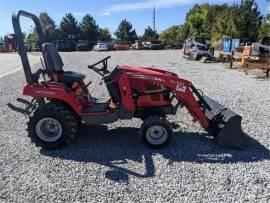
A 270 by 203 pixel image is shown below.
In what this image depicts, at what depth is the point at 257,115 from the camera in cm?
809

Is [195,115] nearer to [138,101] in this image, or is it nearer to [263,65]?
[138,101]

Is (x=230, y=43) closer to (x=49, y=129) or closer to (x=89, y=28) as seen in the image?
(x=49, y=129)

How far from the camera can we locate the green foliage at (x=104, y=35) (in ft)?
287

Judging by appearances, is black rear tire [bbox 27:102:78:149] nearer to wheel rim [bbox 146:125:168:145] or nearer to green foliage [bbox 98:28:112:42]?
wheel rim [bbox 146:125:168:145]

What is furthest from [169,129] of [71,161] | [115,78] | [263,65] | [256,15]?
[256,15]

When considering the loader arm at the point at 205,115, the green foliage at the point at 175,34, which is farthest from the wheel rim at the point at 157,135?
the green foliage at the point at 175,34

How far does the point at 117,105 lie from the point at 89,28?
78.6 metres

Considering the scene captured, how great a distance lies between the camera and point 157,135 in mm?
5883

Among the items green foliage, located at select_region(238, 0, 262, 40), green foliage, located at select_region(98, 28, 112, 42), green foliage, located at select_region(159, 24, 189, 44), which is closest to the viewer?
green foliage, located at select_region(238, 0, 262, 40)

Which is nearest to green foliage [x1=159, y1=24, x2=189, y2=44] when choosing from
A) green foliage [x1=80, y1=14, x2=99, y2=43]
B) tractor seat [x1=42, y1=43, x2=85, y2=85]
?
green foliage [x1=80, y1=14, x2=99, y2=43]

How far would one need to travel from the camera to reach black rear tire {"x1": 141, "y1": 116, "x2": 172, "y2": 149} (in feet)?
18.9

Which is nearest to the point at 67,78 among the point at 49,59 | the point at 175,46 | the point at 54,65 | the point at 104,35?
the point at 54,65

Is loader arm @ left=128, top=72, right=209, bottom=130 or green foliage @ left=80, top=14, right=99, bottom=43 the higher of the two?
loader arm @ left=128, top=72, right=209, bottom=130

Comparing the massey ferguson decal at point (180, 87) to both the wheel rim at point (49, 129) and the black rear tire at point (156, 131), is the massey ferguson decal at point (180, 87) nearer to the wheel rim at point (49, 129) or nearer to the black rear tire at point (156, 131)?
the black rear tire at point (156, 131)
